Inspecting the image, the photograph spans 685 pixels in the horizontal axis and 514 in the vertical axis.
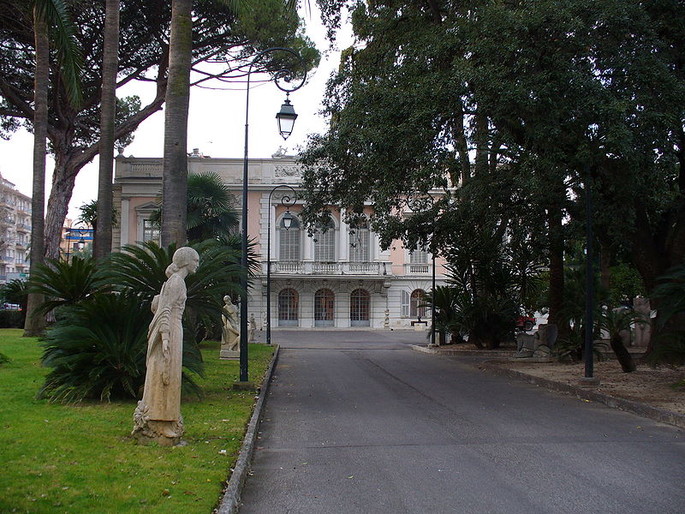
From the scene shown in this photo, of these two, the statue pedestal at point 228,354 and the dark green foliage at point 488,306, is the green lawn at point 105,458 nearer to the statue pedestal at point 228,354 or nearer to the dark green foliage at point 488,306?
the statue pedestal at point 228,354

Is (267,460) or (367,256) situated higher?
(367,256)

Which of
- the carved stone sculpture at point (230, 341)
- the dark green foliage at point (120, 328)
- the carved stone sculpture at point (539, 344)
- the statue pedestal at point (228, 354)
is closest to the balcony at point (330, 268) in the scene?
the carved stone sculpture at point (539, 344)

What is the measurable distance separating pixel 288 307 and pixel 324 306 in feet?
8.58

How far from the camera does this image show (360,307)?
50469 millimetres

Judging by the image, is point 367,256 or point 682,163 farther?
point 367,256

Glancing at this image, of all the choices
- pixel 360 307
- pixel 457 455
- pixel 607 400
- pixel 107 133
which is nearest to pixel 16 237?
pixel 360 307

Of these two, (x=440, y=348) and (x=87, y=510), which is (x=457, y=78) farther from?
(x=440, y=348)

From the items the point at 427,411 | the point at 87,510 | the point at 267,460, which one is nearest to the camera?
the point at 87,510

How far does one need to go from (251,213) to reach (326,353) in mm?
24695

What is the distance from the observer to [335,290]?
164 feet

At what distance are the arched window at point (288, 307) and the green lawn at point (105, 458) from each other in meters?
38.4

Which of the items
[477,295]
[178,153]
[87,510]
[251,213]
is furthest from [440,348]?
[251,213]

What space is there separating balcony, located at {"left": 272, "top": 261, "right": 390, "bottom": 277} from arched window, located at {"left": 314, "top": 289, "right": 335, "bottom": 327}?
1.73 metres

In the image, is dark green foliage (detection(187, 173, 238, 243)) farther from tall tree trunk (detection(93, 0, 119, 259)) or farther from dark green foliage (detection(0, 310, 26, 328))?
dark green foliage (detection(0, 310, 26, 328))
